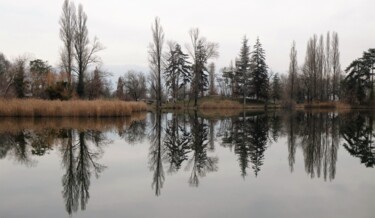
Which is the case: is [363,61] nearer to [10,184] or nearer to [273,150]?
[273,150]

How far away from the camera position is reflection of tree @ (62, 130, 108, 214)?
21.4 ft

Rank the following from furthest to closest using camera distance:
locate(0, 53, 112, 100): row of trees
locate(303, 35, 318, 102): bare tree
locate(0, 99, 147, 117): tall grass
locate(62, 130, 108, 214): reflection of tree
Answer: locate(303, 35, 318, 102): bare tree
locate(0, 53, 112, 100): row of trees
locate(0, 99, 147, 117): tall grass
locate(62, 130, 108, 214): reflection of tree

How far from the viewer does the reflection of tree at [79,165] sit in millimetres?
6518

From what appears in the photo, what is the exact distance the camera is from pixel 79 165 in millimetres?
9430

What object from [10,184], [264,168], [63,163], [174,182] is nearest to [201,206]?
[174,182]

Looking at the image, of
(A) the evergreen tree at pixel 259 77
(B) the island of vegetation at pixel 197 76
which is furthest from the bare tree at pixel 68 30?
(A) the evergreen tree at pixel 259 77

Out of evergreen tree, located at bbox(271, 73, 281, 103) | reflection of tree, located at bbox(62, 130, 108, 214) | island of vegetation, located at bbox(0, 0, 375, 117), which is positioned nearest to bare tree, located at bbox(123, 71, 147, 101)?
island of vegetation, located at bbox(0, 0, 375, 117)

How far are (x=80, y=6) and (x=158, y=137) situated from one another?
24858 mm

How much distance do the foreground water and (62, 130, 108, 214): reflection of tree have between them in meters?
0.02

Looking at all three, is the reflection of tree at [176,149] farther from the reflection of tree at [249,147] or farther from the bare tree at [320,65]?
the bare tree at [320,65]

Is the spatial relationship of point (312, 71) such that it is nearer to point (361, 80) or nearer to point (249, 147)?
point (361, 80)

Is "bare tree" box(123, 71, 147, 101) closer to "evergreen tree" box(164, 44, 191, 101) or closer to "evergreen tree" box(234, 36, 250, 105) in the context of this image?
"evergreen tree" box(164, 44, 191, 101)

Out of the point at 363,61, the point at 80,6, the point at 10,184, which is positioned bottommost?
the point at 10,184

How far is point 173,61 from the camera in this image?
5631 cm
